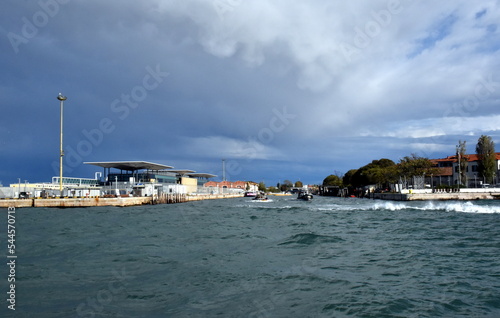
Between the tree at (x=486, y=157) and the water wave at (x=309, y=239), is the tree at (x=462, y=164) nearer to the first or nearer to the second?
the tree at (x=486, y=157)

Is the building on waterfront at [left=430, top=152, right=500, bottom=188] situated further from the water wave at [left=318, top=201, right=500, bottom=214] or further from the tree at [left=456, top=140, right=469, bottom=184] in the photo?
the water wave at [left=318, top=201, right=500, bottom=214]

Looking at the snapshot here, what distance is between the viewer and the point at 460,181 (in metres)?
94.3

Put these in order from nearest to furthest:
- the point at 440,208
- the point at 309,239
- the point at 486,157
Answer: the point at 309,239
the point at 440,208
the point at 486,157

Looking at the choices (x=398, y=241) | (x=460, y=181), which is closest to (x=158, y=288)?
(x=398, y=241)

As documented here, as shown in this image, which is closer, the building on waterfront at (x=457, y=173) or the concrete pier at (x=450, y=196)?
the concrete pier at (x=450, y=196)

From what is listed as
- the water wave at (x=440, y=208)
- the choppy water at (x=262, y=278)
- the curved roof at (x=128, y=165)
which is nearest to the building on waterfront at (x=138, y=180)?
the curved roof at (x=128, y=165)

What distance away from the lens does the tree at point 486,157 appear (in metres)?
91.3

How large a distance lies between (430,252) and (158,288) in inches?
409

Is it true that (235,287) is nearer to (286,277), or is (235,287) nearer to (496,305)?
(286,277)

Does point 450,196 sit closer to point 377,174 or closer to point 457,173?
point 457,173

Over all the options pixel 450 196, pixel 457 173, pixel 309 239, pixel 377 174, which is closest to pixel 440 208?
pixel 309 239

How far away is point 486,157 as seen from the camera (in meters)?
91.9

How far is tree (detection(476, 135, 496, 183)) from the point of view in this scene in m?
91.3

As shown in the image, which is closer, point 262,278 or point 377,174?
point 262,278
